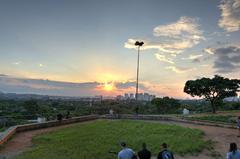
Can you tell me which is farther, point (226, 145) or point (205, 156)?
point (226, 145)

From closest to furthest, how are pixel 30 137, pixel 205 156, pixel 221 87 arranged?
pixel 205 156 → pixel 30 137 → pixel 221 87

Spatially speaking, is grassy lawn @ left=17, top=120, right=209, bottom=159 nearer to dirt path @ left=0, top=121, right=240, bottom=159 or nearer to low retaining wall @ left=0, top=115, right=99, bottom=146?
dirt path @ left=0, top=121, right=240, bottom=159

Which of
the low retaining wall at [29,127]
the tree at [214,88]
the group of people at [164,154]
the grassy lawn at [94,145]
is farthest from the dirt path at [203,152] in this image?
the tree at [214,88]

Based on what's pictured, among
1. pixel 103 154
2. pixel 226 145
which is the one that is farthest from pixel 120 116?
pixel 103 154

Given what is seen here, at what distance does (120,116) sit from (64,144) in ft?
68.5

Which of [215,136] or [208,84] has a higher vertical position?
[208,84]

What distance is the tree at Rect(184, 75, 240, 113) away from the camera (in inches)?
1645

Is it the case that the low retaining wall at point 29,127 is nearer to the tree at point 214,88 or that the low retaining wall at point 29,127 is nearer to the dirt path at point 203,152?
Answer: the dirt path at point 203,152

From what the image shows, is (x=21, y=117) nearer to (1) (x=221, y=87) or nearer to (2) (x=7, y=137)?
(2) (x=7, y=137)

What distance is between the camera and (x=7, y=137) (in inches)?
659

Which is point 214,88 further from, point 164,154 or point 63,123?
point 164,154

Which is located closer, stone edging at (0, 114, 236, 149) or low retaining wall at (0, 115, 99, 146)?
low retaining wall at (0, 115, 99, 146)

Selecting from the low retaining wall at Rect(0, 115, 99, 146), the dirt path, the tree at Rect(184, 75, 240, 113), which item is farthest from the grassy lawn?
the tree at Rect(184, 75, 240, 113)

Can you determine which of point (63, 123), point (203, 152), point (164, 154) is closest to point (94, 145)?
point (203, 152)
